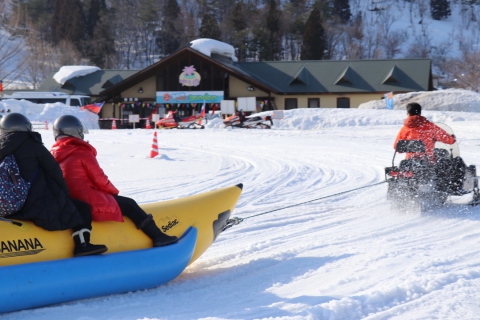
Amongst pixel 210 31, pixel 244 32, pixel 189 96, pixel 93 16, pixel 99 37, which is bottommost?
pixel 189 96

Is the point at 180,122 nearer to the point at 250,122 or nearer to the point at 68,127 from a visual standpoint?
the point at 250,122

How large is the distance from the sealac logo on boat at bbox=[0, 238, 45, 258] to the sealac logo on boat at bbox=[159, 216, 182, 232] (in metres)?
1.10

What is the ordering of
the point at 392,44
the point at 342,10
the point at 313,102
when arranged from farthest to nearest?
the point at 342,10 → the point at 392,44 → the point at 313,102

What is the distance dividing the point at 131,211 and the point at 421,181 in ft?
13.5

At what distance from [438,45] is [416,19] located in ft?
51.9

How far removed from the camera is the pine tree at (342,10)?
9612cm

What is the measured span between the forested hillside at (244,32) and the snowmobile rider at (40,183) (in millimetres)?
→ 41029

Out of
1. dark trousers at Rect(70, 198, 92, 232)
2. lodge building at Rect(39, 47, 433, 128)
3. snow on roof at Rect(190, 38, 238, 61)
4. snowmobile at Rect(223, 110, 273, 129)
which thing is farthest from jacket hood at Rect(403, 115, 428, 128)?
snow on roof at Rect(190, 38, 238, 61)

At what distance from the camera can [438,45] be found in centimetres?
9469

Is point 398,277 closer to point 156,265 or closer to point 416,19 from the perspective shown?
point 156,265

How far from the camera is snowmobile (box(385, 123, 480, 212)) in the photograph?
7559 millimetres

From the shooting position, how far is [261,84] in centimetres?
3847

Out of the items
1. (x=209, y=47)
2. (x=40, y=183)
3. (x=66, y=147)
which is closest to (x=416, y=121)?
(x=66, y=147)

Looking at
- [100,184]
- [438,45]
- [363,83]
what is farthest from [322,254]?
[438,45]
